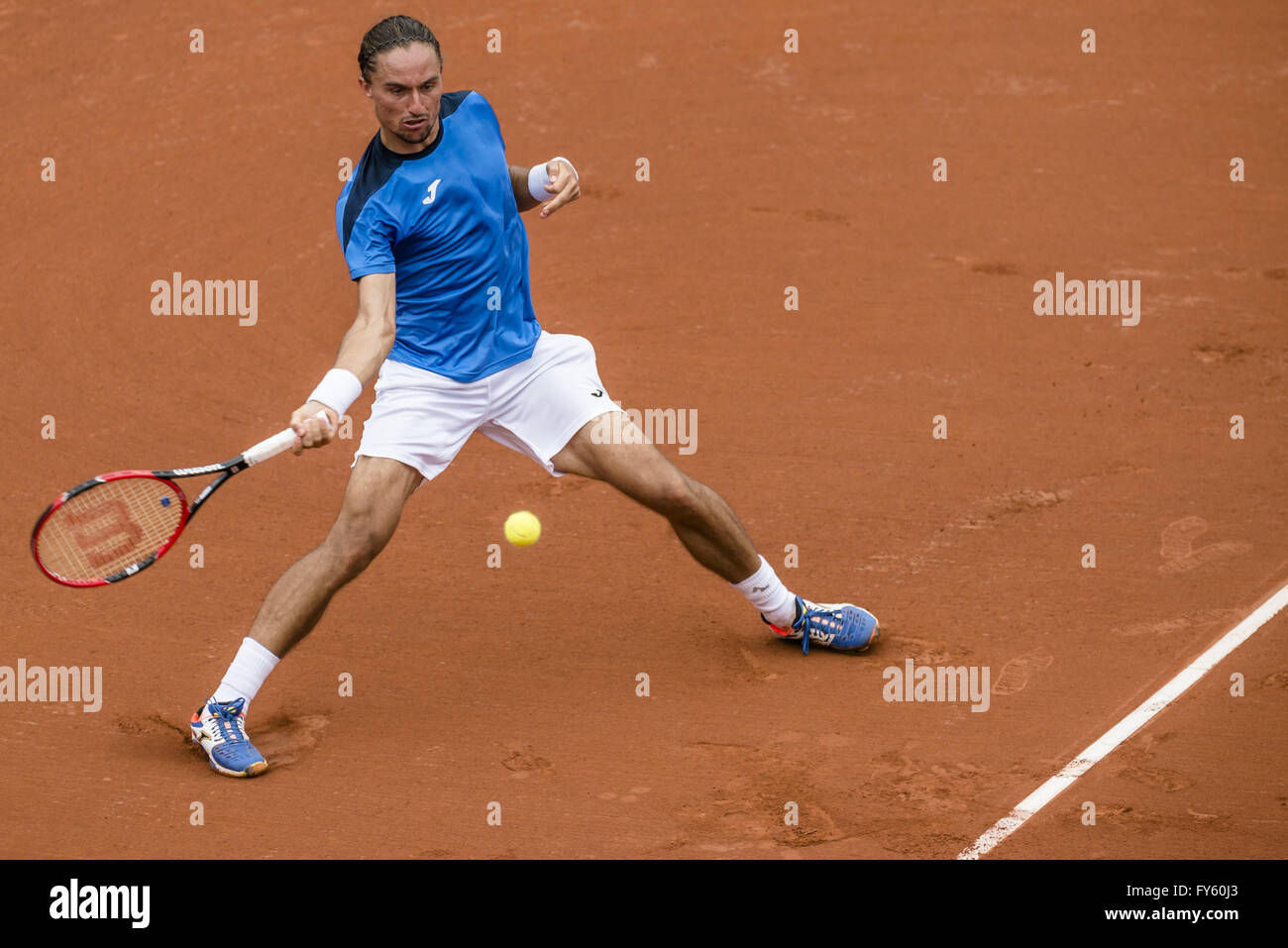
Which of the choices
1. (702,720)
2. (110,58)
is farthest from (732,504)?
(110,58)

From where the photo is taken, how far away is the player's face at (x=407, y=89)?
5.59 metres

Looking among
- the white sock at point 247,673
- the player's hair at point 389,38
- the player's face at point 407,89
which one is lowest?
the white sock at point 247,673

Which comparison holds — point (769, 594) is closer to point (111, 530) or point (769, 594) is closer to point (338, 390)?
point (338, 390)

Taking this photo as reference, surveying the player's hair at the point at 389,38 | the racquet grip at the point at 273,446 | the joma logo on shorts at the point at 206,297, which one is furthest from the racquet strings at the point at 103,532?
the joma logo on shorts at the point at 206,297

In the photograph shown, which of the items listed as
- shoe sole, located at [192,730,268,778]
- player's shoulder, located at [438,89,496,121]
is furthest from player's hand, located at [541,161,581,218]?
shoe sole, located at [192,730,268,778]

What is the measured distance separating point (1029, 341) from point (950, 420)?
91 centimetres

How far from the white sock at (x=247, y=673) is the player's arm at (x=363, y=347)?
82cm

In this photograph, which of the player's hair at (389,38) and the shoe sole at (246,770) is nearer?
the player's hair at (389,38)

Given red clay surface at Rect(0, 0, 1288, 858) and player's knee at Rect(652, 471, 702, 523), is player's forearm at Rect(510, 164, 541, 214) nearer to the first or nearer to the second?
player's knee at Rect(652, 471, 702, 523)

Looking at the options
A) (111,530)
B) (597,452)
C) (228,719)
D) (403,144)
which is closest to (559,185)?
(403,144)

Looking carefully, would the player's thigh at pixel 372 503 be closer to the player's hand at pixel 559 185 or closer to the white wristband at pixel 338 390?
the white wristband at pixel 338 390

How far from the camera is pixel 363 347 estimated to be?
5.52 metres

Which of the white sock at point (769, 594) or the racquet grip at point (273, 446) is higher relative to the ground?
the racquet grip at point (273, 446)

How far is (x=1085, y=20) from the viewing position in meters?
11.7
